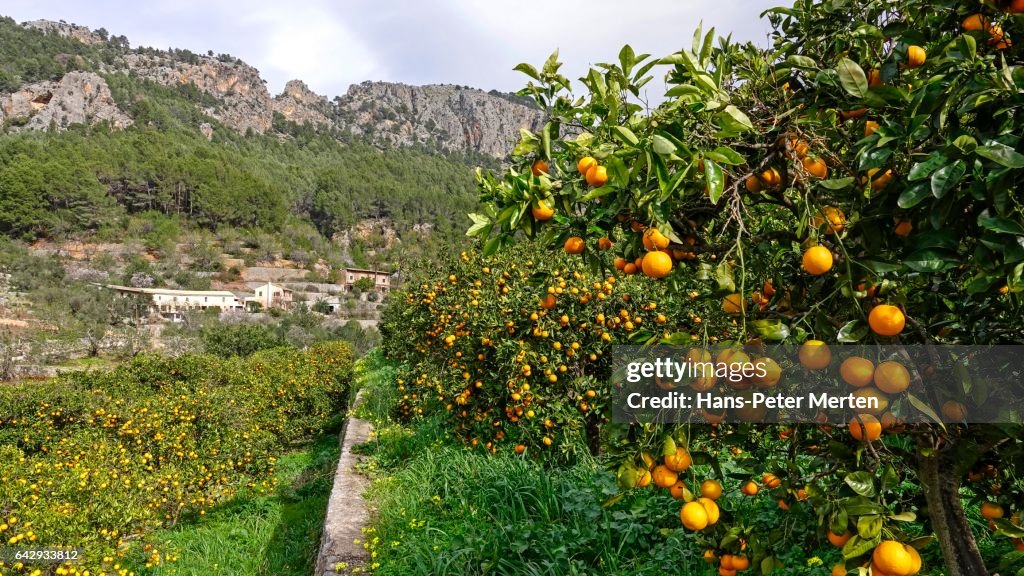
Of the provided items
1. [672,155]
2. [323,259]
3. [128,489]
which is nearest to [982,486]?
[672,155]

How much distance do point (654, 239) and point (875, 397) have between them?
Result: 0.50 metres

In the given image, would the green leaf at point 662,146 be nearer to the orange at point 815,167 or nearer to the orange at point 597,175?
the orange at point 597,175

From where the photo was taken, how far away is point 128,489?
462 centimetres

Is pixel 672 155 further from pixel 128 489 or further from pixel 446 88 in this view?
pixel 446 88

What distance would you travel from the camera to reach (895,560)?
889 millimetres

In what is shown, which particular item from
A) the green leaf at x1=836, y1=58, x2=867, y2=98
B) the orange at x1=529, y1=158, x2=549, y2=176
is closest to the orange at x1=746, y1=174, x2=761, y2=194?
the green leaf at x1=836, y1=58, x2=867, y2=98

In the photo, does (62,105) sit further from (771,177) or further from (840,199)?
(840,199)

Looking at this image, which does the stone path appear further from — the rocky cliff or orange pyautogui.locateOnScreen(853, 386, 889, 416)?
the rocky cliff

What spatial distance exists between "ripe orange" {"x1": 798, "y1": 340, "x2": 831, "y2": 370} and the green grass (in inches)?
164

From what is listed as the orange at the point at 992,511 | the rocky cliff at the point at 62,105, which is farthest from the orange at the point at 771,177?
the rocky cliff at the point at 62,105

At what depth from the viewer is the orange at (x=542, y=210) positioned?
1168mm

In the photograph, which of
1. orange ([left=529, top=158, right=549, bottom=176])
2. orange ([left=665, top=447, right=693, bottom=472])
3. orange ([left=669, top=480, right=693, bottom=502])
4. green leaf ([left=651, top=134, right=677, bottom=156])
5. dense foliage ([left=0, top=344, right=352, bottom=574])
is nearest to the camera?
green leaf ([left=651, top=134, right=677, bottom=156])

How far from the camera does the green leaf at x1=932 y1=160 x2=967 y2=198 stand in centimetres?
83

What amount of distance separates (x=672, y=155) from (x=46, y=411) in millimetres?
9225
